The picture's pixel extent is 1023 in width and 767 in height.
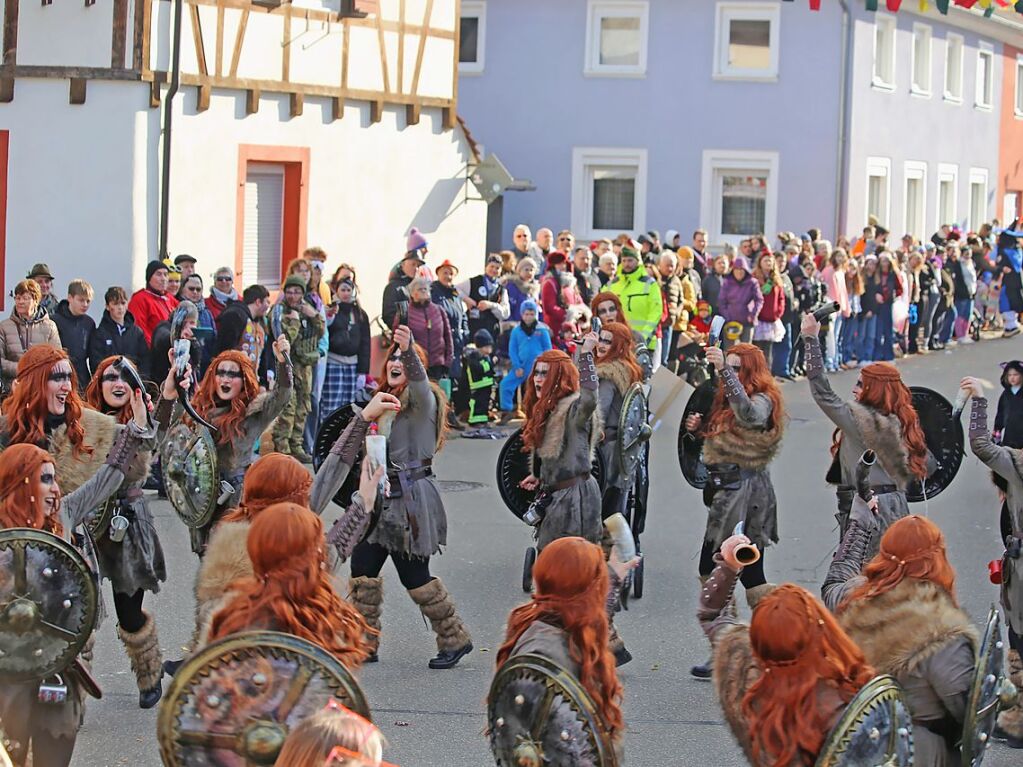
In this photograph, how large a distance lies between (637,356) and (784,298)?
11055mm

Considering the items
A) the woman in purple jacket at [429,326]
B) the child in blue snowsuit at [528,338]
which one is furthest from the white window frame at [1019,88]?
the woman in purple jacket at [429,326]

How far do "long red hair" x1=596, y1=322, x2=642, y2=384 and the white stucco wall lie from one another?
755 centimetres

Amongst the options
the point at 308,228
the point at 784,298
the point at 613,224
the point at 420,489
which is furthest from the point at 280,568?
the point at 613,224

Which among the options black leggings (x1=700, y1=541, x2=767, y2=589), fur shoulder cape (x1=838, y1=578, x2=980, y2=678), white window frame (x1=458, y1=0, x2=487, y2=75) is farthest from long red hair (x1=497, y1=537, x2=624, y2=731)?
white window frame (x1=458, y1=0, x2=487, y2=75)

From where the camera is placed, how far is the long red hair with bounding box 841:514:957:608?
6.07 m

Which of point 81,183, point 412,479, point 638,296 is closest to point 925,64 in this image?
point 638,296

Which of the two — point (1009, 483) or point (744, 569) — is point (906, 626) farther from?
point (744, 569)

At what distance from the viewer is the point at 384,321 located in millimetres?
17516

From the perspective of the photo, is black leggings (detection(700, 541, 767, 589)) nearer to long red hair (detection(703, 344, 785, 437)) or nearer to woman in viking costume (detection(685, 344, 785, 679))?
woman in viking costume (detection(685, 344, 785, 679))

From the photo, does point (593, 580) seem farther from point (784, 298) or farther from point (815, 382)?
point (784, 298)

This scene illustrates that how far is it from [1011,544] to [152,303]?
28.5 ft

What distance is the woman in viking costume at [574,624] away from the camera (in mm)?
5473

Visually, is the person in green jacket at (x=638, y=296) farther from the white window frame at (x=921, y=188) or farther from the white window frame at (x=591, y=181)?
the white window frame at (x=921, y=188)

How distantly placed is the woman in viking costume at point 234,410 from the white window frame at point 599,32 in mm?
23502
